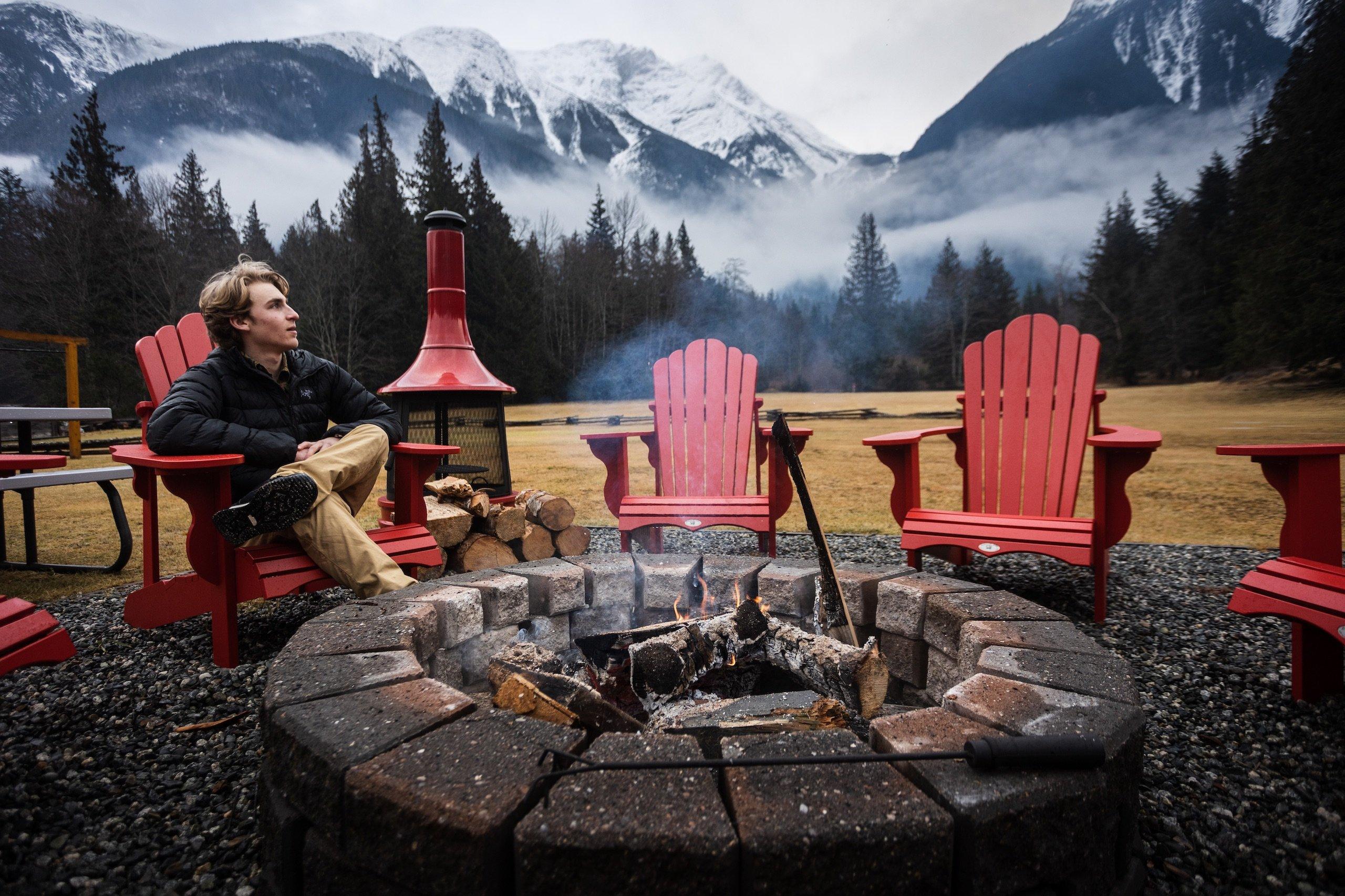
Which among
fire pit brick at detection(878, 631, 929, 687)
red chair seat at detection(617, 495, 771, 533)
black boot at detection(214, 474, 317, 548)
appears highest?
black boot at detection(214, 474, 317, 548)

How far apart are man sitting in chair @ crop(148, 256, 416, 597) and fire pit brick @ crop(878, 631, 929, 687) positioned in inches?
57.1

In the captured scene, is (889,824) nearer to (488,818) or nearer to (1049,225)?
(488,818)

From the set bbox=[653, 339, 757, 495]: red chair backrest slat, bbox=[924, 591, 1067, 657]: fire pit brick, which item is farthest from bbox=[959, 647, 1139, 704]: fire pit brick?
bbox=[653, 339, 757, 495]: red chair backrest slat

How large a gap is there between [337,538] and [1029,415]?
2.71 metres

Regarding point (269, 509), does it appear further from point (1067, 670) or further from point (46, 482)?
point (1067, 670)

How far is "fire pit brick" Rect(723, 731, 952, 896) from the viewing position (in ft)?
2.23

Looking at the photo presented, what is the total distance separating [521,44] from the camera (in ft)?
21.7

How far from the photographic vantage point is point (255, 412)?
6.65ft

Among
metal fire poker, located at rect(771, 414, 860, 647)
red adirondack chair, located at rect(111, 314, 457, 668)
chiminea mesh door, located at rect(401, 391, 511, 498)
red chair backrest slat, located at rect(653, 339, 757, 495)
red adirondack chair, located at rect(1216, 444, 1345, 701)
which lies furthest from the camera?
A: chiminea mesh door, located at rect(401, 391, 511, 498)

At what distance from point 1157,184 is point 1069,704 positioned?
4369mm

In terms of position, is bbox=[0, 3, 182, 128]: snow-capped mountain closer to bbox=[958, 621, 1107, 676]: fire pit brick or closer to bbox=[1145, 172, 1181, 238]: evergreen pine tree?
bbox=[958, 621, 1107, 676]: fire pit brick

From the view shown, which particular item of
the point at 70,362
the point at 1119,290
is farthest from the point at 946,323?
the point at 70,362

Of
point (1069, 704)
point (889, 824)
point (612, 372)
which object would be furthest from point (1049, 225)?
point (889, 824)

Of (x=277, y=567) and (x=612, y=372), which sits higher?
(x=612, y=372)
